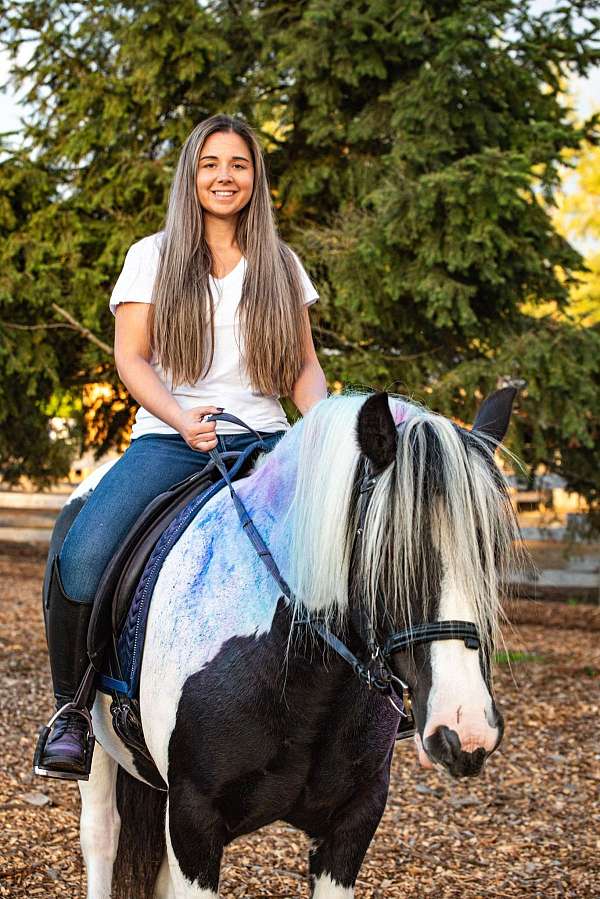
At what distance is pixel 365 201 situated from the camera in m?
7.00

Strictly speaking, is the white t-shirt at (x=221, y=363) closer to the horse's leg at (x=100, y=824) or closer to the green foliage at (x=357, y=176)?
the horse's leg at (x=100, y=824)

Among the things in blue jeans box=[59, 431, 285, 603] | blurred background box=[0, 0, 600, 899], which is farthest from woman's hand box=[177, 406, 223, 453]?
blurred background box=[0, 0, 600, 899]

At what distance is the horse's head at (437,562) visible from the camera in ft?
6.18

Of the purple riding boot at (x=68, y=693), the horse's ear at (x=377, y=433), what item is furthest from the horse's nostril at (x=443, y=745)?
the purple riding boot at (x=68, y=693)

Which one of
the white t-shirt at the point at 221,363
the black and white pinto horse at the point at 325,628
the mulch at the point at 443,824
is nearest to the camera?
the black and white pinto horse at the point at 325,628

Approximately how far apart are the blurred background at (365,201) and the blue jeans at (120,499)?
3224 mm

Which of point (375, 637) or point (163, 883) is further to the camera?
point (163, 883)

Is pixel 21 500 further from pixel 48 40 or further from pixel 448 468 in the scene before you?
pixel 448 468

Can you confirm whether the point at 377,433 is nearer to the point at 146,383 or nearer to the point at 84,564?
the point at 146,383

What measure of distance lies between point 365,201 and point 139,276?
437 cm

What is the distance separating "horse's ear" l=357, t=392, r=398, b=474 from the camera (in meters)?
2.00

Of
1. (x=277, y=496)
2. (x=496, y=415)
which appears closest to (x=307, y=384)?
(x=277, y=496)

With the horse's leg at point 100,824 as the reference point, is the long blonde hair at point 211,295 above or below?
above

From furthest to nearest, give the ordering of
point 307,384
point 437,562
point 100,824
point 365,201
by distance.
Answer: point 365,201
point 100,824
point 307,384
point 437,562
